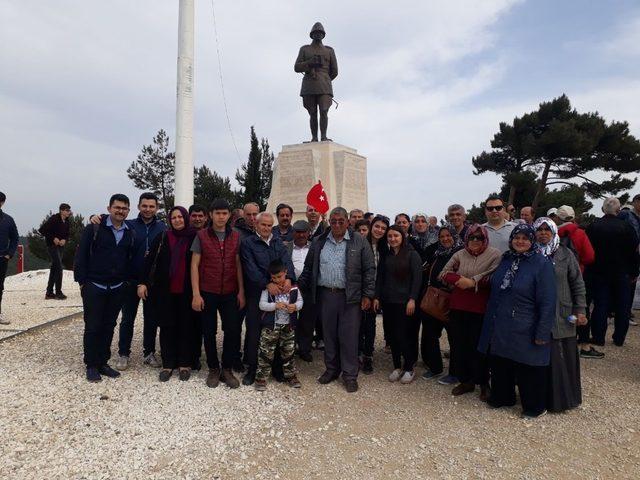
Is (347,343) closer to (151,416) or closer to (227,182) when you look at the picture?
(151,416)

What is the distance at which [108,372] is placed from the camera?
173 inches

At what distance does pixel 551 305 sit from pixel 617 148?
22.1 m

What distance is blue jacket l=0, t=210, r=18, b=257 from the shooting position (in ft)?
20.7

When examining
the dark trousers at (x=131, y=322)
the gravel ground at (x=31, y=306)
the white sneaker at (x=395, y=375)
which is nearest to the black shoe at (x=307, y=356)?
the white sneaker at (x=395, y=375)

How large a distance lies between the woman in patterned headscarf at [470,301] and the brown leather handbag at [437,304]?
2.6 inches

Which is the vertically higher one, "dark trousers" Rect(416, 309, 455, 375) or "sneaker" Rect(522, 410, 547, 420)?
"dark trousers" Rect(416, 309, 455, 375)

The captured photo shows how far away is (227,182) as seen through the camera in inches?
1091

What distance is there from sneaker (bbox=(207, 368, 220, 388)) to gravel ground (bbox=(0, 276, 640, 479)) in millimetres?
67

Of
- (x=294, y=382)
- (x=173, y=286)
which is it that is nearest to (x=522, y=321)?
(x=294, y=382)

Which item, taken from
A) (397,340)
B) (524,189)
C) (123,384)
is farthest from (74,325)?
(524,189)

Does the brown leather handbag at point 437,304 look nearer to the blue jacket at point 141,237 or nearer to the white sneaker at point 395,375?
the white sneaker at point 395,375

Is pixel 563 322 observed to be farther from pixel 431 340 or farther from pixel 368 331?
pixel 368 331

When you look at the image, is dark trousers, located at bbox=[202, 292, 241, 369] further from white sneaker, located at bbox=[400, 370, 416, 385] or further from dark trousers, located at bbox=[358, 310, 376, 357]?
white sneaker, located at bbox=[400, 370, 416, 385]

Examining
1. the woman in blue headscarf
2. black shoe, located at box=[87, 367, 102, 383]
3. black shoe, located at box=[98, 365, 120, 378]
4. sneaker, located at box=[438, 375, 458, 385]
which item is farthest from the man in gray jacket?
black shoe, located at box=[87, 367, 102, 383]
